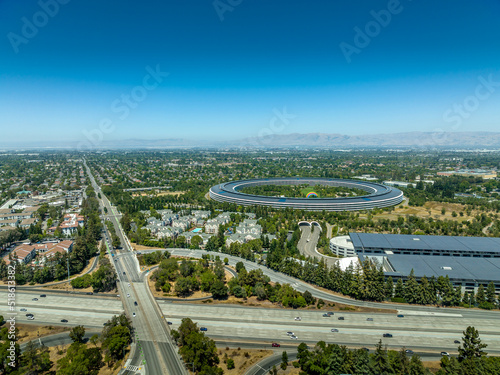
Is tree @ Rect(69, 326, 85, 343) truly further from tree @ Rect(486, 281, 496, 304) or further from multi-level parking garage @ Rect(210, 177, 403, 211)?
multi-level parking garage @ Rect(210, 177, 403, 211)

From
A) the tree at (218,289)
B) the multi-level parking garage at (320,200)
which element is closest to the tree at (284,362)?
the tree at (218,289)

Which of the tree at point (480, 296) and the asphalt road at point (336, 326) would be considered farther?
the tree at point (480, 296)

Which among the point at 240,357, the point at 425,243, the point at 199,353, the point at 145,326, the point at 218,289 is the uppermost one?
the point at 425,243

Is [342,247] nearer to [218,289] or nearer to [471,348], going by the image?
[218,289]

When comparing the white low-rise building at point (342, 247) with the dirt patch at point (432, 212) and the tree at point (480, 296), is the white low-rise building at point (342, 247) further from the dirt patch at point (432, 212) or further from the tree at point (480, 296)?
the dirt patch at point (432, 212)

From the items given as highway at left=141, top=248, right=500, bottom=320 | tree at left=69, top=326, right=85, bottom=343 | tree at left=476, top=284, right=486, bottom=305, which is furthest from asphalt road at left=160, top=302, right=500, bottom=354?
tree at left=69, top=326, right=85, bottom=343

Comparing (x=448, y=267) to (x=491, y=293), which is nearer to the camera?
(x=491, y=293)

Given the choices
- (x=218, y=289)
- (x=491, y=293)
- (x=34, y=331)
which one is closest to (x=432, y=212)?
(x=491, y=293)
